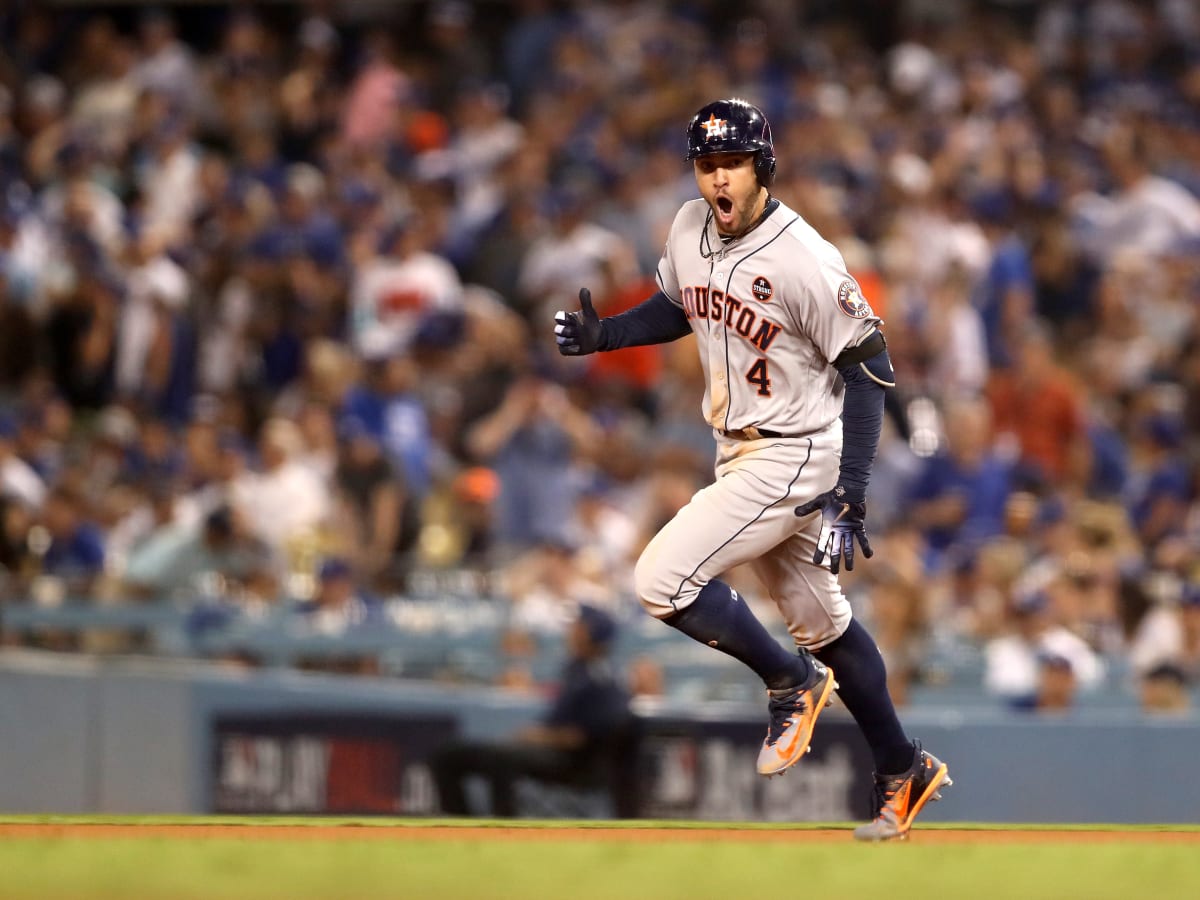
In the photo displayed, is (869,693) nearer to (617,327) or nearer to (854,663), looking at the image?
(854,663)

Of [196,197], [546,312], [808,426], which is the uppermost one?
[196,197]

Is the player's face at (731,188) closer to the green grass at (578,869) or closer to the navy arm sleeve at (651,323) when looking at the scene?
the navy arm sleeve at (651,323)

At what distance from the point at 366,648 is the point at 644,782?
1.48 m

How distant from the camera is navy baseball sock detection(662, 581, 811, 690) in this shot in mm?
4844

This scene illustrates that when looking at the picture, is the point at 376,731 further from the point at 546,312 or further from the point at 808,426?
the point at 808,426

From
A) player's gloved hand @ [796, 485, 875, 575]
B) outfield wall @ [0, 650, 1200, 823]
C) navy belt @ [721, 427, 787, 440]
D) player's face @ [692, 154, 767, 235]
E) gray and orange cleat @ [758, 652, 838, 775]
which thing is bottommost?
outfield wall @ [0, 650, 1200, 823]

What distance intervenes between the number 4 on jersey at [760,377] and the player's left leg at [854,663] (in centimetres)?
35

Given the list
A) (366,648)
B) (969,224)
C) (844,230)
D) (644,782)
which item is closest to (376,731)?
(366,648)

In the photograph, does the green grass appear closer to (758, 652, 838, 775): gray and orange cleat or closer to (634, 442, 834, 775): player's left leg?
(758, 652, 838, 775): gray and orange cleat

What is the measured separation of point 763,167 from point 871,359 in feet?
1.77

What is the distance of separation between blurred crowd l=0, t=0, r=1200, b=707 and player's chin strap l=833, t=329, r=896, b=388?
334cm

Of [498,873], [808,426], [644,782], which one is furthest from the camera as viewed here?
[644,782]

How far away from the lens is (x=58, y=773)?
8984 mm

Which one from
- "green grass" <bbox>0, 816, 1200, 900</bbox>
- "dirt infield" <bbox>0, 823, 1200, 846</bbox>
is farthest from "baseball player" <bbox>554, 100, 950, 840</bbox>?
"green grass" <bbox>0, 816, 1200, 900</bbox>
